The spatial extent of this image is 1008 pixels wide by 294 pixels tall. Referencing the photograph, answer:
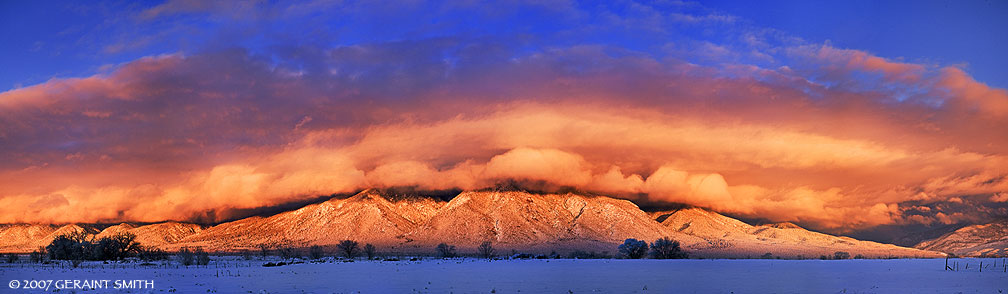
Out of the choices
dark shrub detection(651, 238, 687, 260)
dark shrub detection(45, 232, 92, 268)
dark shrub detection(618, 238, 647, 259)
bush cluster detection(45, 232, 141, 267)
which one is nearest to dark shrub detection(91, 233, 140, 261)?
bush cluster detection(45, 232, 141, 267)

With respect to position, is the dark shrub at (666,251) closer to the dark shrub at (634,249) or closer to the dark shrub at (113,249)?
the dark shrub at (634,249)

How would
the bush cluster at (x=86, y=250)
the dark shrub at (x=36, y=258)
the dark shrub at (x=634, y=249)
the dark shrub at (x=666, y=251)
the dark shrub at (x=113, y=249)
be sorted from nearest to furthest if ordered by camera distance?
the dark shrub at (x=36, y=258)
the bush cluster at (x=86, y=250)
the dark shrub at (x=113, y=249)
the dark shrub at (x=634, y=249)
the dark shrub at (x=666, y=251)

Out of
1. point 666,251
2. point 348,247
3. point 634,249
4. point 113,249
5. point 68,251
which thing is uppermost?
point 68,251

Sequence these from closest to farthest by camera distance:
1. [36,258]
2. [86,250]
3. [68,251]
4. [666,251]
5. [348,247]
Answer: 1. [36,258]
2. [68,251]
3. [86,250]
4. [666,251]
5. [348,247]

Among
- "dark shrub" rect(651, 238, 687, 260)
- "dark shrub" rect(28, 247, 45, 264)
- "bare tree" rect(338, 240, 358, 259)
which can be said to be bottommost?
"dark shrub" rect(651, 238, 687, 260)

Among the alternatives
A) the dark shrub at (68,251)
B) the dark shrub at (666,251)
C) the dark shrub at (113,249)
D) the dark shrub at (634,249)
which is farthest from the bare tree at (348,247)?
the dark shrub at (666,251)

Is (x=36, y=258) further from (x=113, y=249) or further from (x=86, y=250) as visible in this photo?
(x=113, y=249)

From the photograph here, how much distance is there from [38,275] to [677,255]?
8703 cm

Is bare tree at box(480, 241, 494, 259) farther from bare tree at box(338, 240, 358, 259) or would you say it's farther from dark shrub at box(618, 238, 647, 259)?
bare tree at box(338, 240, 358, 259)

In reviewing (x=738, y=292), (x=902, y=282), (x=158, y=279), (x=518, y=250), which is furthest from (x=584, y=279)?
(x=518, y=250)

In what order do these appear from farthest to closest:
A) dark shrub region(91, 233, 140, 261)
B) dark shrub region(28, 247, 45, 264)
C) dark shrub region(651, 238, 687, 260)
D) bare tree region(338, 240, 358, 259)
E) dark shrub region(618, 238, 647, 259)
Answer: bare tree region(338, 240, 358, 259) < dark shrub region(651, 238, 687, 260) < dark shrub region(618, 238, 647, 259) < dark shrub region(91, 233, 140, 261) < dark shrub region(28, 247, 45, 264)

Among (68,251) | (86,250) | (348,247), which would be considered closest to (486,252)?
(348,247)

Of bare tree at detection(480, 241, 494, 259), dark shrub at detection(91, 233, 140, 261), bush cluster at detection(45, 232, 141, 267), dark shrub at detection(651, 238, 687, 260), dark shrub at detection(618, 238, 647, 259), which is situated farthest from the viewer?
bare tree at detection(480, 241, 494, 259)

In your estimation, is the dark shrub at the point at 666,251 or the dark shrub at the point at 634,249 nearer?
the dark shrub at the point at 634,249
